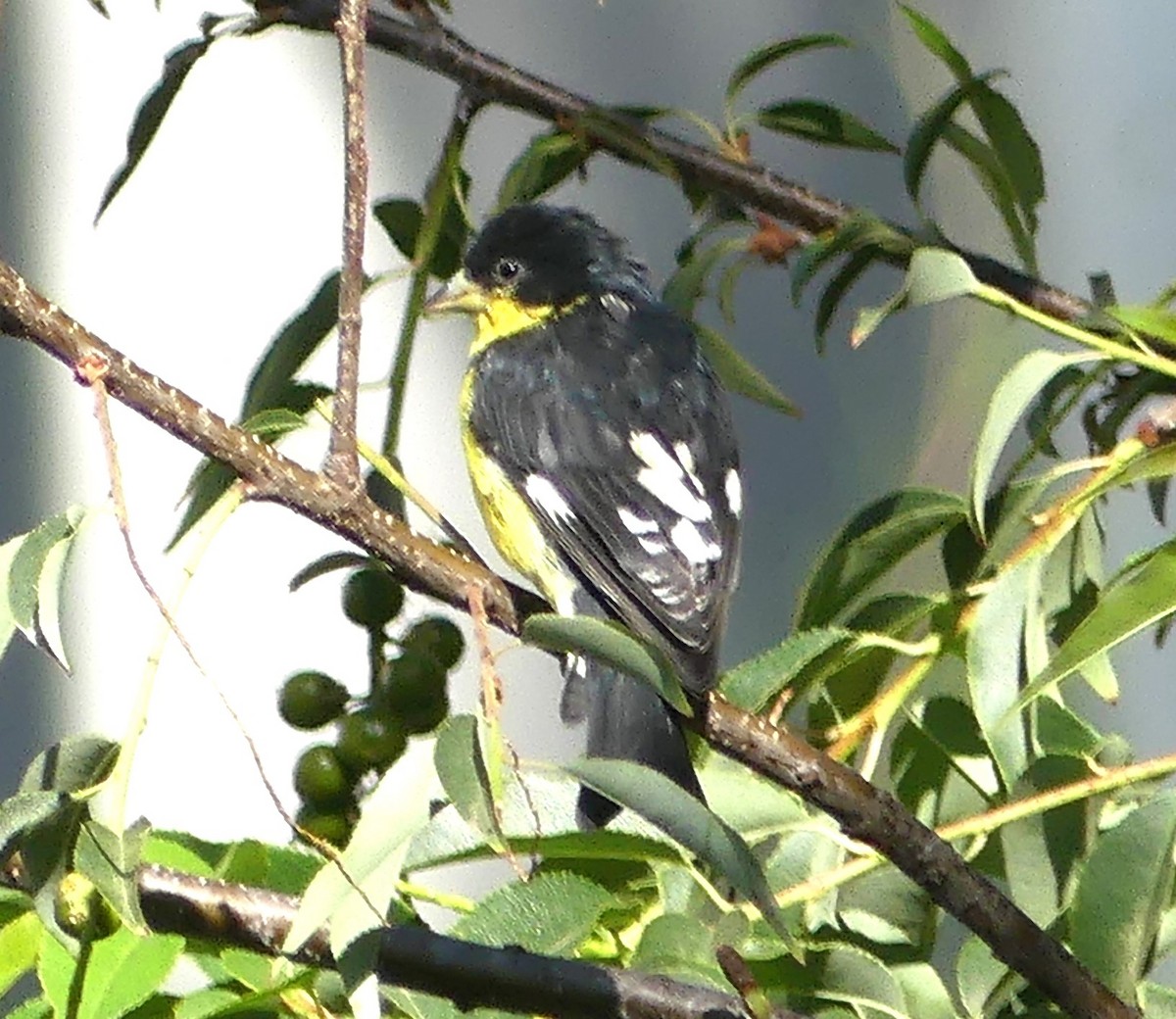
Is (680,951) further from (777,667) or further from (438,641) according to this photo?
(438,641)

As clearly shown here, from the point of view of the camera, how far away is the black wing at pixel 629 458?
1.37 m

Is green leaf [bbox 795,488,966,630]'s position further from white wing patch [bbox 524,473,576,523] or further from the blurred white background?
the blurred white background

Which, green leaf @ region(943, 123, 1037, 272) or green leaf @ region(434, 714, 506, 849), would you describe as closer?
green leaf @ region(434, 714, 506, 849)

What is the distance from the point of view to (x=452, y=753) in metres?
0.73

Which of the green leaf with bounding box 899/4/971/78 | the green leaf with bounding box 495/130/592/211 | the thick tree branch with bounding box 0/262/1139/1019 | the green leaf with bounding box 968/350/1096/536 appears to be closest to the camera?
the thick tree branch with bounding box 0/262/1139/1019

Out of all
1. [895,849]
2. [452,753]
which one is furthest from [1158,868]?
[452,753]

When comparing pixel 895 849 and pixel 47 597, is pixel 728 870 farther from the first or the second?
pixel 47 597

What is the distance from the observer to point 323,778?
1.17m

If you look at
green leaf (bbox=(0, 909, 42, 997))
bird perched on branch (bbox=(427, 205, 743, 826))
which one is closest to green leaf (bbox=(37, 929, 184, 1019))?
green leaf (bbox=(0, 909, 42, 997))

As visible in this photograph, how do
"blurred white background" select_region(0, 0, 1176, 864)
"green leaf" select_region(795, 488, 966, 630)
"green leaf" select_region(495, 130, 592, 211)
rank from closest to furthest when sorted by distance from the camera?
"green leaf" select_region(795, 488, 966, 630), "green leaf" select_region(495, 130, 592, 211), "blurred white background" select_region(0, 0, 1176, 864)

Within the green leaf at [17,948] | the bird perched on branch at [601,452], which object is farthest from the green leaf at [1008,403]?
the green leaf at [17,948]

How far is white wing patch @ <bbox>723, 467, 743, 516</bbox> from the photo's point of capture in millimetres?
1505

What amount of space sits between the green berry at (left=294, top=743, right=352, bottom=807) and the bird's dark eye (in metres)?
0.77

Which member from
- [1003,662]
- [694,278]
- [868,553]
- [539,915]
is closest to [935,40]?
[694,278]
